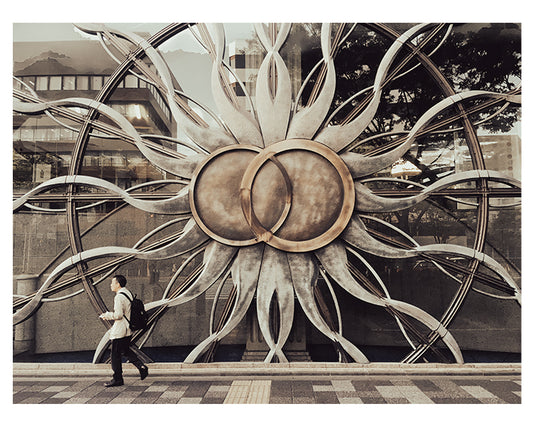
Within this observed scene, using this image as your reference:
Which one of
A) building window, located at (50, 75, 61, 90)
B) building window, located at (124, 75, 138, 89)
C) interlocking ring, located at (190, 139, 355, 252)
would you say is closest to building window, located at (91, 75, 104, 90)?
building window, located at (124, 75, 138, 89)

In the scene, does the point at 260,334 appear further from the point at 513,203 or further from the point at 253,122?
the point at 513,203

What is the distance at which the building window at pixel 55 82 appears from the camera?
22.3 ft

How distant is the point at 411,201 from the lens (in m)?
6.52

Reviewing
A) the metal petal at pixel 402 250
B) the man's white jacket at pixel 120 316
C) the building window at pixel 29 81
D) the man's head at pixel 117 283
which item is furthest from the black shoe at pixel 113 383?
the building window at pixel 29 81

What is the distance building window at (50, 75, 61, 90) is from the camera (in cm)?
681

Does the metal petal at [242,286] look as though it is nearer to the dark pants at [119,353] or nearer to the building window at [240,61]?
the dark pants at [119,353]

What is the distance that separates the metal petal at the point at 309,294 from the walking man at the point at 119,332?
7.91ft

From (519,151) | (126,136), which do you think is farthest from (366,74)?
Result: (126,136)

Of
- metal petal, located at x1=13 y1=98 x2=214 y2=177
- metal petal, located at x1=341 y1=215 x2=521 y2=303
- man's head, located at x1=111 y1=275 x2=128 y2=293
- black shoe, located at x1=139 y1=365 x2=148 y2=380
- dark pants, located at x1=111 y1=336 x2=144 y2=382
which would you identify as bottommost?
black shoe, located at x1=139 y1=365 x2=148 y2=380

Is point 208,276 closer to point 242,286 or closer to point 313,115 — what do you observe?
point 242,286

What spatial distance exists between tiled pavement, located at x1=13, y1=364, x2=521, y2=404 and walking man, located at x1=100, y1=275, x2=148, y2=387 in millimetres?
266

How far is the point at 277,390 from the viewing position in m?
5.93

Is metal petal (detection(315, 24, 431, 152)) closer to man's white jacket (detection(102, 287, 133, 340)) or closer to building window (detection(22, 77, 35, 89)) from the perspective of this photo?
man's white jacket (detection(102, 287, 133, 340))

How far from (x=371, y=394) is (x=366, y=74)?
4.65 m
